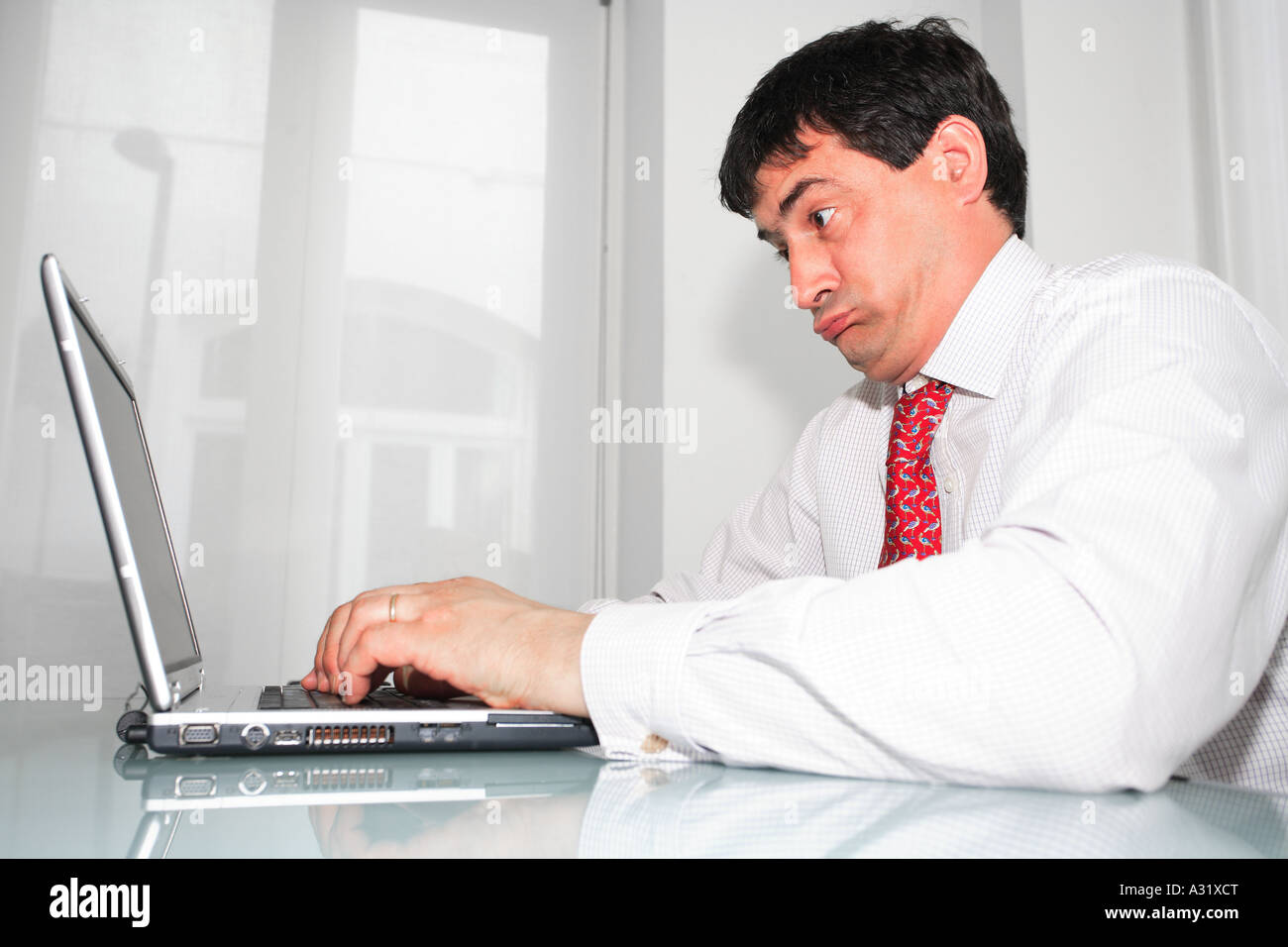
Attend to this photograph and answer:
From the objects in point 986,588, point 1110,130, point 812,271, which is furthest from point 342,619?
point 1110,130

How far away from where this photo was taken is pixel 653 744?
616mm

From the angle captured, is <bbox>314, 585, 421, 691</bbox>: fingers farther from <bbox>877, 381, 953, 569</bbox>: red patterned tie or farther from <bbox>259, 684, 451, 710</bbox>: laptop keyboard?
<bbox>877, 381, 953, 569</bbox>: red patterned tie

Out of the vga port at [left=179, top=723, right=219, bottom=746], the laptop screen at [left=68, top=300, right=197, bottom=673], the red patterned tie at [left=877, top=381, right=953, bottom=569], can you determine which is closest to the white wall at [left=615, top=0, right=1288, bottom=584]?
the red patterned tie at [left=877, top=381, right=953, bottom=569]

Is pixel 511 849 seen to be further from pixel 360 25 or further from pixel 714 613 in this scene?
pixel 360 25

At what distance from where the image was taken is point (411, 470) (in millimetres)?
2143

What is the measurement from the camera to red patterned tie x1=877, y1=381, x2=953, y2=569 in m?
0.97

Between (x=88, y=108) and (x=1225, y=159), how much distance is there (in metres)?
2.31

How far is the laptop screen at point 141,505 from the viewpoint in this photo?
668mm

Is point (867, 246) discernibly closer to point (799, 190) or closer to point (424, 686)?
point (799, 190)

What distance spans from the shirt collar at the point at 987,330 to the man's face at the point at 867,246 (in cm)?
6

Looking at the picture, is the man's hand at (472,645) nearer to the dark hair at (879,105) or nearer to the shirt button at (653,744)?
the shirt button at (653,744)

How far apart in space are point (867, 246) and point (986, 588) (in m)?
0.57
